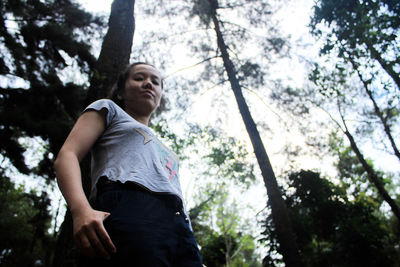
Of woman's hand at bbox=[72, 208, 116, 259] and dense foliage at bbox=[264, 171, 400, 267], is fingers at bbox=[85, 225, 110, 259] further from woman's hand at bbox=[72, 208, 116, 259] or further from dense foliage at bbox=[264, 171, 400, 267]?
dense foliage at bbox=[264, 171, 400, 267]

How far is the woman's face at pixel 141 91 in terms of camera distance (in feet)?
4.74

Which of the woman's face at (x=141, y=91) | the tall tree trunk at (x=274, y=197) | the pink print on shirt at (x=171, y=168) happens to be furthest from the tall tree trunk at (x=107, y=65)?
the tall tree trunk at (x=274, y=197)

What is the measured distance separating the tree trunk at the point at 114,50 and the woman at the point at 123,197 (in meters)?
1.43

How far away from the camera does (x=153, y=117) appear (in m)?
6.54

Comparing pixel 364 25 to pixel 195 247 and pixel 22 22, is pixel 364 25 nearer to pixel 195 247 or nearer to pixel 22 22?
pixel 195 247

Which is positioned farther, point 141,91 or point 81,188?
point 141,91

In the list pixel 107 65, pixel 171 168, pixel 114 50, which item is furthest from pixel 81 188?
pixel 114 50

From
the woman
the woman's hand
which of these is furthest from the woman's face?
the woman's hand

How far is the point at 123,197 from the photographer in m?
0.88

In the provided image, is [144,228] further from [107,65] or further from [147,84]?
[107,65]

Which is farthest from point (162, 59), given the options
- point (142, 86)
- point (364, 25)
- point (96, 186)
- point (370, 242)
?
point (370, 242)

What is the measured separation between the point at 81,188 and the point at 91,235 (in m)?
0.20

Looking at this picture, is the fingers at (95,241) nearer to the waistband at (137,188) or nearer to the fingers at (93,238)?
the fingers at (93,238)

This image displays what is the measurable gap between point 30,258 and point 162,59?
15.9m
